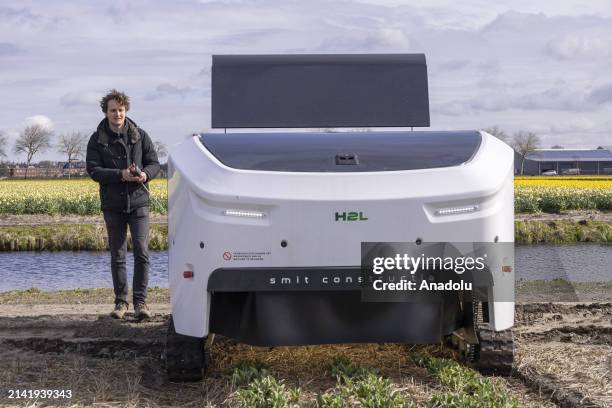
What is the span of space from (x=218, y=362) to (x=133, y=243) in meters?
2.19

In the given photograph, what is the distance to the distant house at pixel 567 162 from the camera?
3482 inches

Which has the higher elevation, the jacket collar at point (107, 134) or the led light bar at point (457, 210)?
the jacket collar at point (107, 134)

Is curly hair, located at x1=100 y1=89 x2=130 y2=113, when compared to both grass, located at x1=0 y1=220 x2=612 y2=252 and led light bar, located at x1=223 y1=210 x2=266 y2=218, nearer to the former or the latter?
led light bar, located at x1=223 y1=210 x2=266 y2=218

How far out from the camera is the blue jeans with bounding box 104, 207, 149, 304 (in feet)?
26.6

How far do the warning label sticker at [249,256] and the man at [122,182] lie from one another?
3.04 metres

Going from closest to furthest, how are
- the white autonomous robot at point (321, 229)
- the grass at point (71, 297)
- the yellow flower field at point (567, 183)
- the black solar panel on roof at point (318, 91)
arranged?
the white autonomous robot at point (321, 229) < the black solar panel on roof at point (318, 91) < the grass at point (71, 297) < the yellow flower field at point (567, 183)

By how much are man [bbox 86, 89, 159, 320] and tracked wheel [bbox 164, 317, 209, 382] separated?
252cm

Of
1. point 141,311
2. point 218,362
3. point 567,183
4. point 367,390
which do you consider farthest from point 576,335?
point 567,183

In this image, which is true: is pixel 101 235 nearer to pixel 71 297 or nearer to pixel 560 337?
pixel 71 297

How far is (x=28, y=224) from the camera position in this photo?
23766 millimetres

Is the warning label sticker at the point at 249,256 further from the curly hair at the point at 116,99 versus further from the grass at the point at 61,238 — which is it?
the grass at the point at 61,238

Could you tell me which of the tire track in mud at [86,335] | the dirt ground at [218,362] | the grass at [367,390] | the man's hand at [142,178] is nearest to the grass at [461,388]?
the grass at [367,390]

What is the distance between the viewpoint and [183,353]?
565cm

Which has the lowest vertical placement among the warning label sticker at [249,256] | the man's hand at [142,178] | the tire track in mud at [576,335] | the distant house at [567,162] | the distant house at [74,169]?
the tire track in mud at [576,335]
